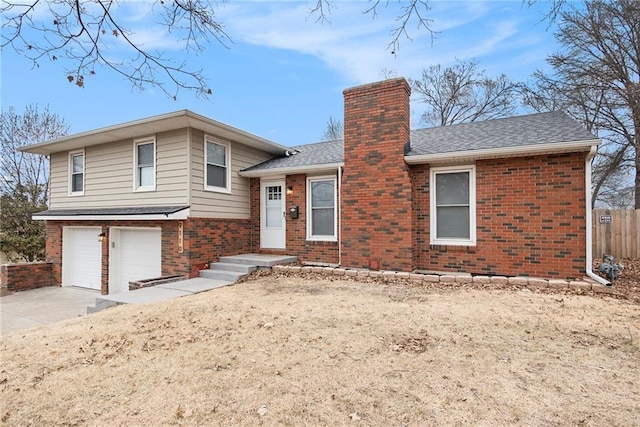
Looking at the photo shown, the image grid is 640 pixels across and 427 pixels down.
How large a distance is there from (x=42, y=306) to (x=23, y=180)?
1046 cm

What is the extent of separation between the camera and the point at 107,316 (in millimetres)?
5176

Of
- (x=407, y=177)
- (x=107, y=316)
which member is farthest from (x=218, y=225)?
(x=407, y=177)

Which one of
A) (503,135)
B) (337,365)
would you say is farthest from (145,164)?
(503,135)

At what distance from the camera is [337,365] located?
10.6 ft

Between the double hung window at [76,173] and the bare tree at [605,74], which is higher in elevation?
the bare tree at [605,74]

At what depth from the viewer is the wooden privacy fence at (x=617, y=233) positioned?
997 cm

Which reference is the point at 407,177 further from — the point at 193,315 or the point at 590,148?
the point at 193,315

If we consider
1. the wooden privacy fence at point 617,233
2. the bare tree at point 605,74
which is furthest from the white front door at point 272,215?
the bare tree at point 605,74

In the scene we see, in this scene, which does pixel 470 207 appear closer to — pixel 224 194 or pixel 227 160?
pixel 224 194

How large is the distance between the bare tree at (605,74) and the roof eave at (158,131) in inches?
441

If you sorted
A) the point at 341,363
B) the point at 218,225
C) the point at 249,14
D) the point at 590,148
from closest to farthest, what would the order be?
the point at 341,363 → the point at 249,14 → the point at 590,148 → the point at 218,225

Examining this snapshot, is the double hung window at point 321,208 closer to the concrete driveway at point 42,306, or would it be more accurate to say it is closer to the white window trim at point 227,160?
the white window trim at point 227,160

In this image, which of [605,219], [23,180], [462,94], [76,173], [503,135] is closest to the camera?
[503,135]

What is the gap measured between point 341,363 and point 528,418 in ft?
5.20
